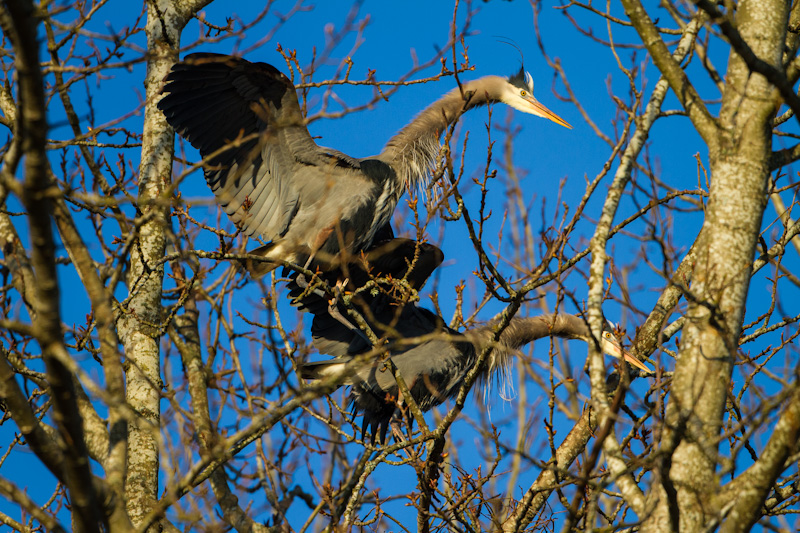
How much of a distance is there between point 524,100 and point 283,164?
256cm

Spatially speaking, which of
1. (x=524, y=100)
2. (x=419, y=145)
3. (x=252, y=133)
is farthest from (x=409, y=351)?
(x=524, y=100)

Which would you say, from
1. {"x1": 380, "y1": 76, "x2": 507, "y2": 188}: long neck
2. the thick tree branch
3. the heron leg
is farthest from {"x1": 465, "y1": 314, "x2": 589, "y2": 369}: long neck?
the thick tree branch

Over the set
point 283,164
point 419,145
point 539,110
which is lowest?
point 283,164

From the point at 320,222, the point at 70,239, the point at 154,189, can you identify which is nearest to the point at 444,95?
the point at 320,222

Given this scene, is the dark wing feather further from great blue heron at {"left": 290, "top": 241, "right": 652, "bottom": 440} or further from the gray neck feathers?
the gray neck feathers

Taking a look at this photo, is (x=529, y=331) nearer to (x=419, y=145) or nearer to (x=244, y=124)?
(x=419, y=145)

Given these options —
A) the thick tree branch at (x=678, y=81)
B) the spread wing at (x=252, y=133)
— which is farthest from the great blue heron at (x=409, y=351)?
the thick tree branch at (x=678, y=81)

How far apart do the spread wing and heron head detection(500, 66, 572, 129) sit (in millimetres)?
2022

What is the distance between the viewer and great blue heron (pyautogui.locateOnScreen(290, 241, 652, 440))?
6.14 metres

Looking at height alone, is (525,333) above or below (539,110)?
below

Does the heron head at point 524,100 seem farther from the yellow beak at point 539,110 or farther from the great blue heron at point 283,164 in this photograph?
the great blue heron at point 283,164

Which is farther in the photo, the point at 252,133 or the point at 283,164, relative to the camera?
the point at 283,164

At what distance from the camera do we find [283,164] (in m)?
5.86

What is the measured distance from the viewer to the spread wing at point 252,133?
5363mm
